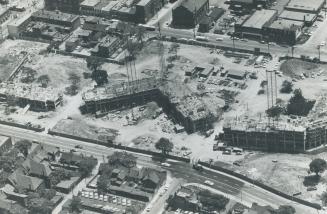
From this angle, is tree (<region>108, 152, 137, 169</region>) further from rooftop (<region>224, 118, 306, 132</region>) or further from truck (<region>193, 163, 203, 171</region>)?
rooftop (<region>224, 118, 306, 132</region>)

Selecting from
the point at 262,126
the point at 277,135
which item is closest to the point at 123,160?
the point at 262,126

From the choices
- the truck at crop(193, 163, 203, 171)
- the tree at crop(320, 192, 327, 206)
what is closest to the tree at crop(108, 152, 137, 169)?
Result: the truck at crop(193, 163, 203, 171)

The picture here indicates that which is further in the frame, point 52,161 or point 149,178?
point 52,161

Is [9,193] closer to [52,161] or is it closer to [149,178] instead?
[52,161]

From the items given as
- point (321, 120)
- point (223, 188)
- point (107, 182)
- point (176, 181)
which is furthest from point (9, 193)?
point (321, 120)

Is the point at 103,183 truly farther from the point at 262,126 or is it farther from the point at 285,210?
the point at 285,210
